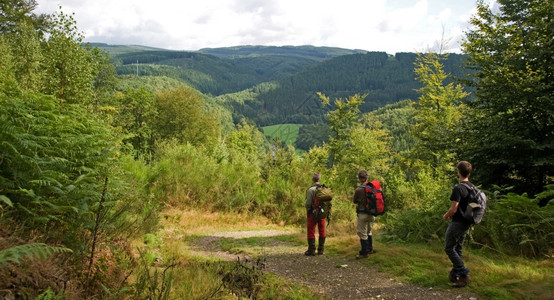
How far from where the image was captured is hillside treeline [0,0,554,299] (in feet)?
12.8

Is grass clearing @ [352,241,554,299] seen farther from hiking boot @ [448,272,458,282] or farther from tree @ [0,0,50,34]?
tree @ [0,0,50,34]

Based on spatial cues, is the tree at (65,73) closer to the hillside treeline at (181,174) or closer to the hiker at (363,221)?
the hillside treeline at (181,174)

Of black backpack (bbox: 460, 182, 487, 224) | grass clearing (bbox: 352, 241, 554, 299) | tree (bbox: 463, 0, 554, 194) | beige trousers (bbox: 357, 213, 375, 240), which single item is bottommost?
grass clearing (bbox: 352, 241, 554, 299)

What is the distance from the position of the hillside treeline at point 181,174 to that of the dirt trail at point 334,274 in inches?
86.7

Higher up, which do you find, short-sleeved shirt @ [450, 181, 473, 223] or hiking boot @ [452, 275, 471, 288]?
short-sleeved shirt @ [450, 181, 473, 223]

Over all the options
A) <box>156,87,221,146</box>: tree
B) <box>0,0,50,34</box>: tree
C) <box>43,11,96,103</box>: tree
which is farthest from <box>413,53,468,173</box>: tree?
<box>0,0,50,34</box>: tree

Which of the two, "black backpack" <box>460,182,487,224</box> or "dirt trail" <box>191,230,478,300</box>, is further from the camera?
"dirt trail" <box>191,230,478,300</box>

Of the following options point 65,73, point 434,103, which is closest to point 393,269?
point 65,73

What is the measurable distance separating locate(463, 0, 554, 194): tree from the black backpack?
16.4 ft

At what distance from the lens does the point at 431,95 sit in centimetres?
2312

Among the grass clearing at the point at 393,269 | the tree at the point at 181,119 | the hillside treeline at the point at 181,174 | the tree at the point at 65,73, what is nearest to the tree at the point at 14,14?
the hillside treeline at the point at 181,174

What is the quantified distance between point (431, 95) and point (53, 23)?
22.1 metres

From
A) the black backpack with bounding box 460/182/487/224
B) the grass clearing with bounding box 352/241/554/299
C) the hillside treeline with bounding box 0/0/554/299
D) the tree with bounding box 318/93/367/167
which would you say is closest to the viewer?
the hillside treeline with bounding box 0/0/554/299

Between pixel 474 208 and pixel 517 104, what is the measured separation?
6449 mm
